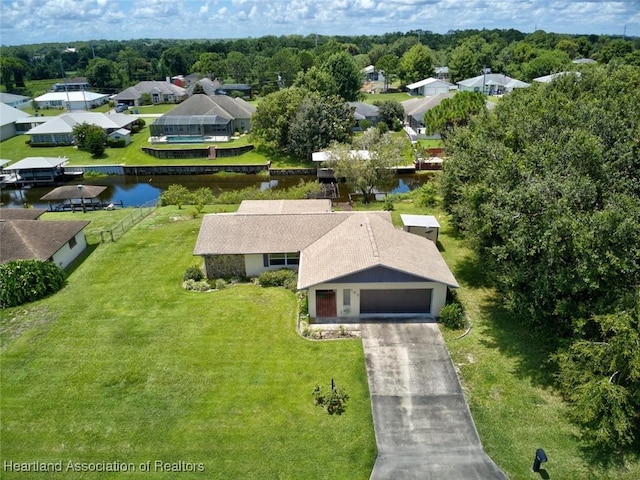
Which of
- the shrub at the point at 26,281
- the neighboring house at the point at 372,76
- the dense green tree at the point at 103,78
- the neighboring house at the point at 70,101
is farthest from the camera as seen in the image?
the neighboring house at the point at 372,76

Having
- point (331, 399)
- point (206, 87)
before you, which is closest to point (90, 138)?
point (206, 87)

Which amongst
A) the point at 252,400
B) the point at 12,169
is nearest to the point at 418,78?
the point at 12,169

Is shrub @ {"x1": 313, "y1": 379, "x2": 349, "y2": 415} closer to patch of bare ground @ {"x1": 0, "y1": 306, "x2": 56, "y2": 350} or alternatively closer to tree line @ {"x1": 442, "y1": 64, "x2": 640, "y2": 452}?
tree line @ {"x1": 442, "y1": 64, "x2": 640, "y2": 452}

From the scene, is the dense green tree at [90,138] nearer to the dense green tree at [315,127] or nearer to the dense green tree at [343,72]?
the dense green tree at [315,127]

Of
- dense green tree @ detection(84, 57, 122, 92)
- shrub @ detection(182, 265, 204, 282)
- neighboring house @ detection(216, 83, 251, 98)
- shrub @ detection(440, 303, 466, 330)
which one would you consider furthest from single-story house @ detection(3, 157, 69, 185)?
dense green tree @ detection(84, 57, 122, 92)

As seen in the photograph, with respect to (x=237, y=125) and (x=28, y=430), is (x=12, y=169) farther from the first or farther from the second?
(x=28, y=430)

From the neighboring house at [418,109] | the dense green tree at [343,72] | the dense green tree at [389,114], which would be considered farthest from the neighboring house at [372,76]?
the dense green tree at [389,114]
